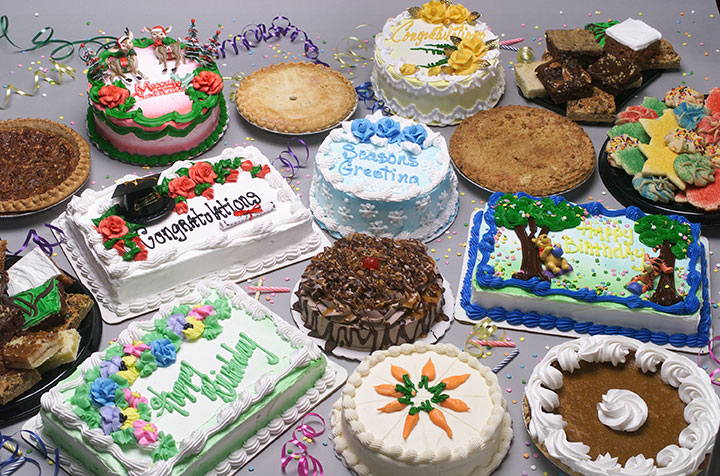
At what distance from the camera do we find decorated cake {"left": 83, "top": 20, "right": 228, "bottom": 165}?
9086mm

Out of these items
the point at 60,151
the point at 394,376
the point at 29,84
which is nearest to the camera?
the point at 394,376

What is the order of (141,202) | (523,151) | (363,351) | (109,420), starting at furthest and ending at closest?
1. (523,151)
2. (141,202)
3. (363,351)
4. (109,420)

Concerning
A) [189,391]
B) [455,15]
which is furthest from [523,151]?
[189,391]

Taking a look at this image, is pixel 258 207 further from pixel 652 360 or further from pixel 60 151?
pixel 652 360

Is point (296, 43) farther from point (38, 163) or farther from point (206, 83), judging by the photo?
point (38, 163)

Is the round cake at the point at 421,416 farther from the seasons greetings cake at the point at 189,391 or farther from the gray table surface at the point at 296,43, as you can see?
the gray table surface at the point at 296,43

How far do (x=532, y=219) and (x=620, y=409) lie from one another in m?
1.96

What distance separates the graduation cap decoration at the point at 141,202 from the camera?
806 cm

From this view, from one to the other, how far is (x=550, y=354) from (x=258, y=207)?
2742 mm

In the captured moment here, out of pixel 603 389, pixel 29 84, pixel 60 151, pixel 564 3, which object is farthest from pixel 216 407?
pixel 564 3

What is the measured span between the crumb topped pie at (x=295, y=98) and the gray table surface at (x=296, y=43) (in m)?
0.21

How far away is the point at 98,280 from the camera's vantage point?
322 inches

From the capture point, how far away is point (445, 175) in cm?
845

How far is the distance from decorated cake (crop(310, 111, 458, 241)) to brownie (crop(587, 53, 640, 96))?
84.0 inches
